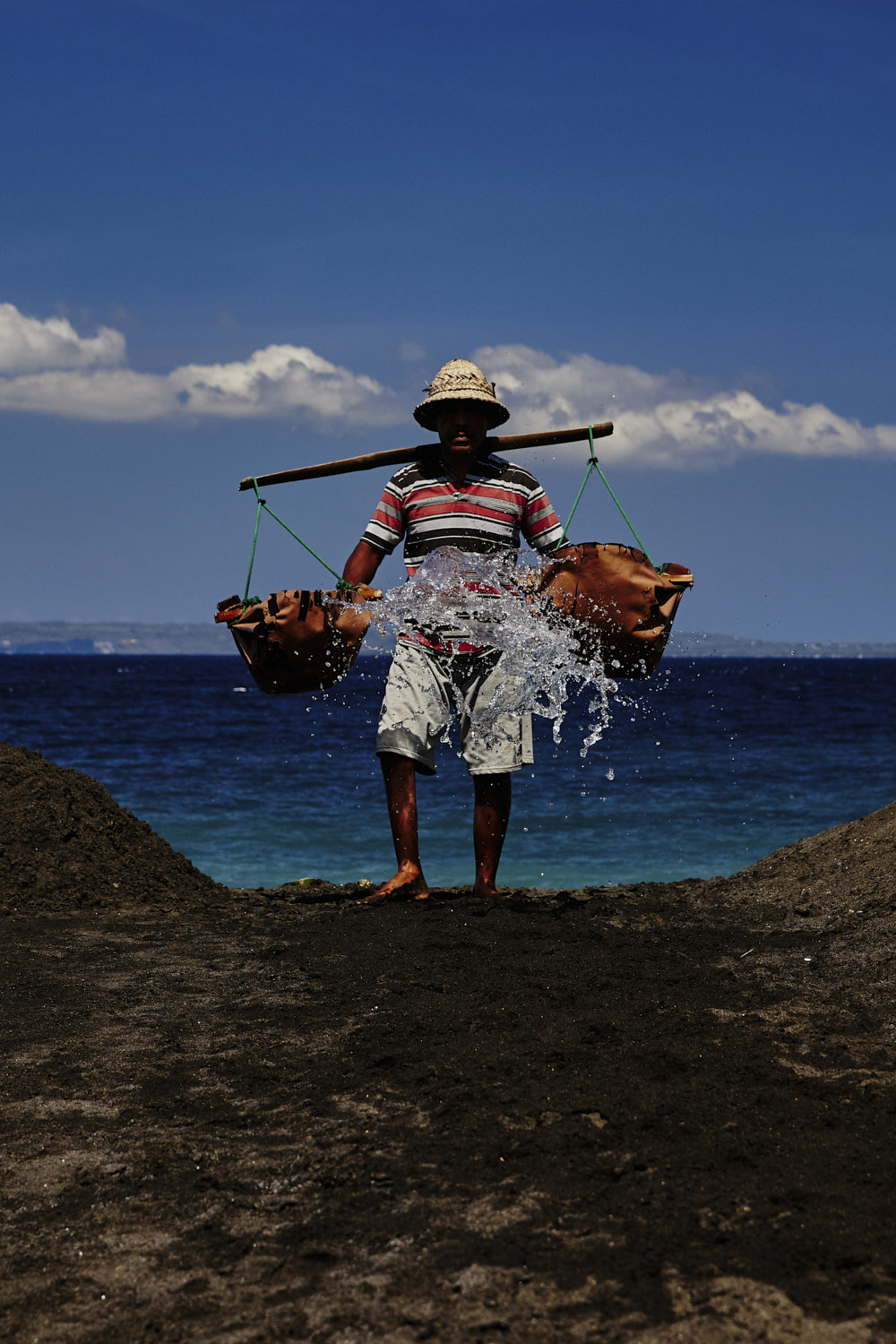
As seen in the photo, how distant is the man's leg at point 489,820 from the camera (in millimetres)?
5137

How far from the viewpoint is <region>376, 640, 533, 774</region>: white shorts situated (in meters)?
4.99

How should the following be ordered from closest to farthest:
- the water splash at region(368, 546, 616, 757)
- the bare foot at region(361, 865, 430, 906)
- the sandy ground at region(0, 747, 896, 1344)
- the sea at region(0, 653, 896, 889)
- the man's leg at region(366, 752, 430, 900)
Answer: the sandy ground at region(0, 747, 896, 1344)
the water splash at region(368, 546, 616, 757)
the man's leg at region(366, 752, 430, 900)
the bare foot at region(361, 865, 430, 906)
the sea at region(0, 653, 896, 889)

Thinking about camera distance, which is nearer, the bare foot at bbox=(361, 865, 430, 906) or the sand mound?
the bare foot at bbox=(361, 865, 430, 906)

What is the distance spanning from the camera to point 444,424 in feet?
16.5

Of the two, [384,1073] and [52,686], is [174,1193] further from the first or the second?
[52,686]

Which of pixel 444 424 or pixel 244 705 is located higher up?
pixel 444 424

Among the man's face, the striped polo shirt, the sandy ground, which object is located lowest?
the sandy ground

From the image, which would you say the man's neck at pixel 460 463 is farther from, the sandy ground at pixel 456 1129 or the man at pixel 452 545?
the sandy ground at pixel 456 1129

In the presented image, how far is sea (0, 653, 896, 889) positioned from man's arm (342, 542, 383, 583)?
1.20ft

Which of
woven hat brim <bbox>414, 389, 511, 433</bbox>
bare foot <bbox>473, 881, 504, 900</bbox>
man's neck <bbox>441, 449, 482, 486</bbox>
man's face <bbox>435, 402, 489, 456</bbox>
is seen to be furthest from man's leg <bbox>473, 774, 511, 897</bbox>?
woven hat brim <bbox>414, 389, 511, 433</bbox>

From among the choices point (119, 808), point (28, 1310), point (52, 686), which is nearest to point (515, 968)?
point (28, 1310)

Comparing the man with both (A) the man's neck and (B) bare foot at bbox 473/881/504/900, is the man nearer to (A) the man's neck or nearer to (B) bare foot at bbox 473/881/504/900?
(A) the man's neck

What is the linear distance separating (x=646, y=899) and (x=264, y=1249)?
3.84 metres

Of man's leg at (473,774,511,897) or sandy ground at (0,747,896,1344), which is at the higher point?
man's leg at (473,774,511,897)
